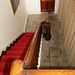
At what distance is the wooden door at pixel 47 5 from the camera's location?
829 cm

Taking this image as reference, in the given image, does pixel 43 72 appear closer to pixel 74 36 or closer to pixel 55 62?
pixel 74 36

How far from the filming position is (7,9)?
420 centimetres

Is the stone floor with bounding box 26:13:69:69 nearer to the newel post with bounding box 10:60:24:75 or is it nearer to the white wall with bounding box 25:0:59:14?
the white wall with bounding box 25:0:59:14

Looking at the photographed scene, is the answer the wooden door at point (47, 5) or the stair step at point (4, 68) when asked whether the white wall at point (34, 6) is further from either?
the stair step at point (4, 68)

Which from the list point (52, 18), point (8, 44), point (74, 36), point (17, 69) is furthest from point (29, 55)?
point (52, 18)

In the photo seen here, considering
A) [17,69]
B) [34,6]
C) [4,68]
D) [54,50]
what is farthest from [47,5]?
[17,69]

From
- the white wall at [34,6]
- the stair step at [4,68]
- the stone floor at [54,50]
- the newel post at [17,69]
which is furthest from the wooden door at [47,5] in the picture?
the newel post at [17,69]

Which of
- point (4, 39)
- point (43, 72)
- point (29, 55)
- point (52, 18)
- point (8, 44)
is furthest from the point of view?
point (52, 18)

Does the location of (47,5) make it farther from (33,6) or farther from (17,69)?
(17,69)

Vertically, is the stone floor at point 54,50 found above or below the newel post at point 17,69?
below

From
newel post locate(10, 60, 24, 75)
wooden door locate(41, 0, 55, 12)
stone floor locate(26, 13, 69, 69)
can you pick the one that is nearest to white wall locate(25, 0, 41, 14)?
wooden door locate(41, 0, 55, 12)

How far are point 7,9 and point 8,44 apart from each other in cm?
147

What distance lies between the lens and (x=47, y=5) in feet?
28.1

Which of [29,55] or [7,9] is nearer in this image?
[29,55]
